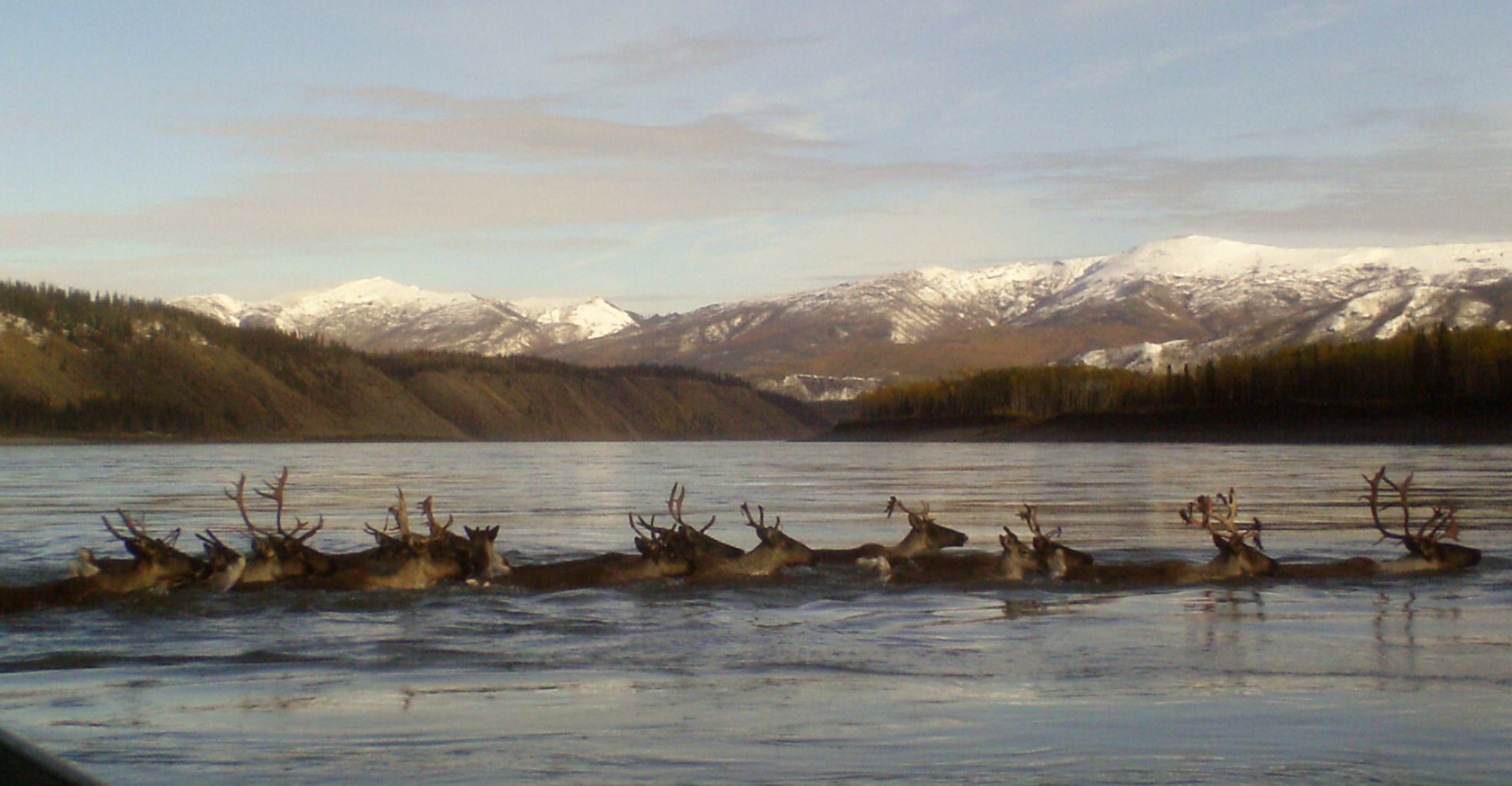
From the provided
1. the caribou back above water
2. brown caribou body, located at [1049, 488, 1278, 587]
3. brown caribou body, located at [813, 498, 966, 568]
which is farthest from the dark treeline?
the caribou back above water

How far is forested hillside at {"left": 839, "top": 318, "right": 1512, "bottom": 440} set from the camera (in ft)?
379

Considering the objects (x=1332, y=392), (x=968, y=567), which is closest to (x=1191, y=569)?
(x=968, y=567)

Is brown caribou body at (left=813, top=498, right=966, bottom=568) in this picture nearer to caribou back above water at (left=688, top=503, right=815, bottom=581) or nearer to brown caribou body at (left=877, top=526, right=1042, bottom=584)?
brown caribou body at (left=877, top=526, right=1042, bottom=584)

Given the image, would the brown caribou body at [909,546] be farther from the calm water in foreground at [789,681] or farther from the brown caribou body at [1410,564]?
the brown caribou body at [1410,564]

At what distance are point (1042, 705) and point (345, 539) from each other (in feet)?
64.2

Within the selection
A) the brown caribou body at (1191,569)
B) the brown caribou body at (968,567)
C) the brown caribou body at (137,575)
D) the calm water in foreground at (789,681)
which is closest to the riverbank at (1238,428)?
the calm water in foreground at (789,681)

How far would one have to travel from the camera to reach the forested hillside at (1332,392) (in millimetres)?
115625

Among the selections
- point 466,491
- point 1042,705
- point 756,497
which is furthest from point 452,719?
point 466,491

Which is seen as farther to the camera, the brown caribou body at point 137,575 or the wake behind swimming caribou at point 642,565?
the wake behind swimming caribou at point 642,565

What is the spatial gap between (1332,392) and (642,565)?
124 metres

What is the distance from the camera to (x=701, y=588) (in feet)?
67.7

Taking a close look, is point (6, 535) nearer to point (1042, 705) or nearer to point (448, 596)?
point (448, 596)

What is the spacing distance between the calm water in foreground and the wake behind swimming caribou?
327 millimetres

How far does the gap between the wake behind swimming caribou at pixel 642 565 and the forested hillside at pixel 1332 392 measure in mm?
94244
